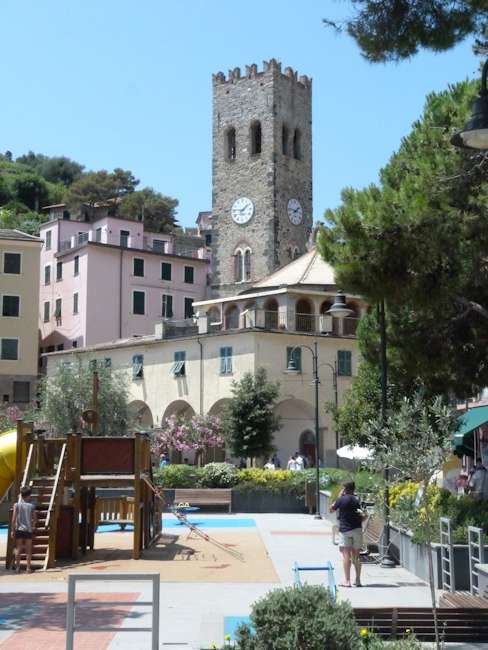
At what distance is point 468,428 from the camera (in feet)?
88.7

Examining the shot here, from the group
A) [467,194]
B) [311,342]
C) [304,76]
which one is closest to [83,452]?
[467,194]

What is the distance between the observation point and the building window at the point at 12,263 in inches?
2211

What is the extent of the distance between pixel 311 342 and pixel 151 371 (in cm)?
897

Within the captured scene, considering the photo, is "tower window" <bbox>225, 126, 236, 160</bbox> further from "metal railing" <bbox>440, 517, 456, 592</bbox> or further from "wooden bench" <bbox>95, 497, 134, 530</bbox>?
"metal railing" <bbox>440, 517, 456, 592</bbox>

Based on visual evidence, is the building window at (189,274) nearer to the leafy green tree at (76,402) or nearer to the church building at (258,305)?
the church building at (258,305)

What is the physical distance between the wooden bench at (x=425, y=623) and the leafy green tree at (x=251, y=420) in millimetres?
33752

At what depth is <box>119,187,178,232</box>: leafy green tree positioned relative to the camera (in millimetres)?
95875

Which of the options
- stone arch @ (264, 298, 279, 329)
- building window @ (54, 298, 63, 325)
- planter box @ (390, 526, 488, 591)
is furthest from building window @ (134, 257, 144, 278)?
planter box @ (390, 526, 488, 591)

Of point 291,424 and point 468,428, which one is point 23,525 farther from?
point 291,424

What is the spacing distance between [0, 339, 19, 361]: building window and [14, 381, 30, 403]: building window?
146 centimetres

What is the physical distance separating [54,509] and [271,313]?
35.1 meters

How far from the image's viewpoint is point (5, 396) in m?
55.5

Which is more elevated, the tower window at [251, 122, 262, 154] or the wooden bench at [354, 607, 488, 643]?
the tower window at [251, 122, 262, 154]

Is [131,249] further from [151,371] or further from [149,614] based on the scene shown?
[149,614]
